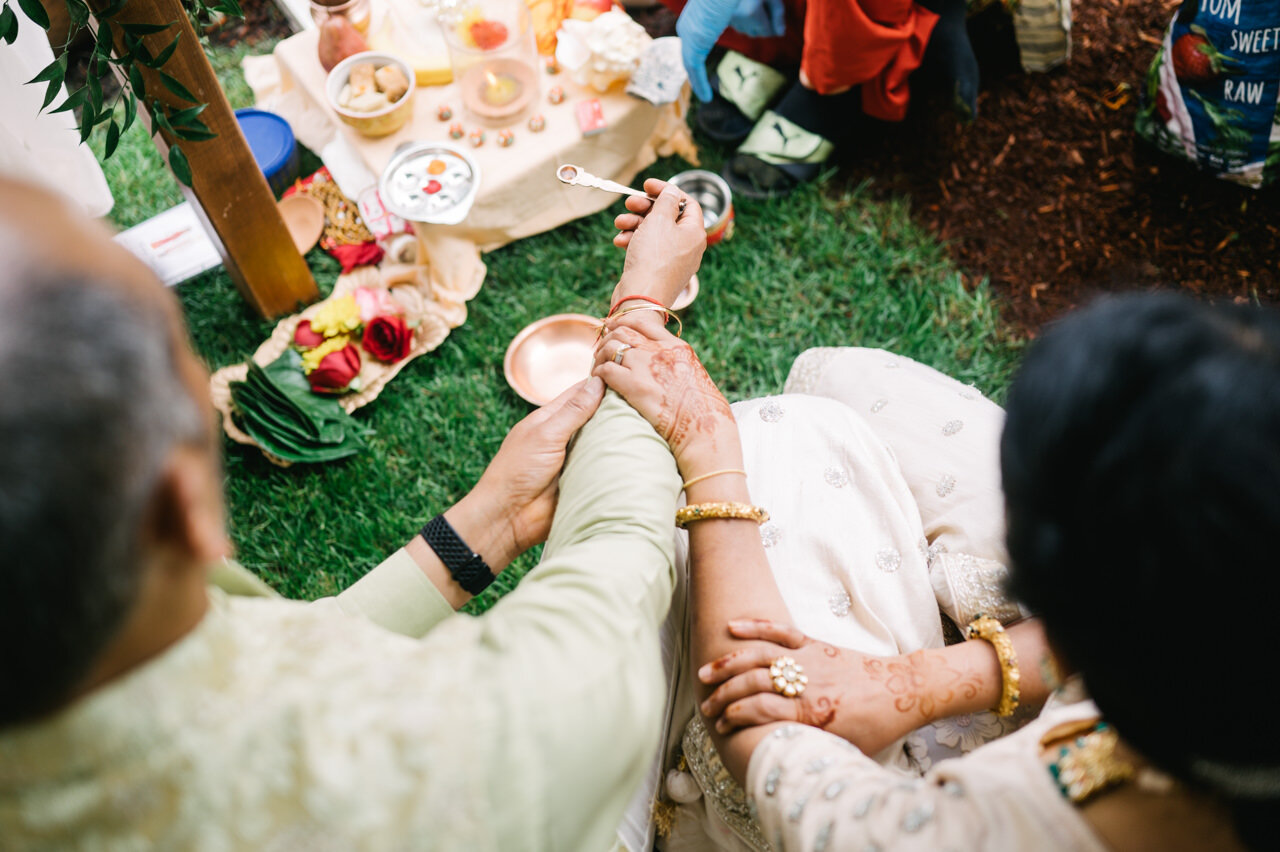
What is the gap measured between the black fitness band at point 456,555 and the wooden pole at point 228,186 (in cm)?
157

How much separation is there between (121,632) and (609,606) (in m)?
0.60

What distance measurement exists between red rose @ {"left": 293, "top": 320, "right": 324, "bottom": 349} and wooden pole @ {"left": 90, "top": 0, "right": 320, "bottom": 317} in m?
0.20

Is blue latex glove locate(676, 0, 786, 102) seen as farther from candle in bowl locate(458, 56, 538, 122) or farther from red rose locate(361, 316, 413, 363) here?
red rose locate(361, 316, 413, 363)

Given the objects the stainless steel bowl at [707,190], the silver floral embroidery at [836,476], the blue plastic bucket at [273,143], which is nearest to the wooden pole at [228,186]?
the blue plastic bucket at [273,143]

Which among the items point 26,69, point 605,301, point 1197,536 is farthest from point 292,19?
point 1197,536

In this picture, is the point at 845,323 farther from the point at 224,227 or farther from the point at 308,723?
the point at 308,723

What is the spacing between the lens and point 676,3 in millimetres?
3412

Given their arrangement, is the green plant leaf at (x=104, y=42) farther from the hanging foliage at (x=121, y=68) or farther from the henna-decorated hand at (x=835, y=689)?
→ the henna-decorated hand at (x=835, y=689)

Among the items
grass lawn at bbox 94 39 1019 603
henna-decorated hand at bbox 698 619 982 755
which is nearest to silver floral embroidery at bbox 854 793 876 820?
henna-decorated hand at bbox 698 619 982 755

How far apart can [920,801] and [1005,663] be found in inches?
17.0

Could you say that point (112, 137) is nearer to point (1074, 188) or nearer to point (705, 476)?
point (705, 476)

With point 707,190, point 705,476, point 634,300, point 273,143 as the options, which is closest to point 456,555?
point 705,476

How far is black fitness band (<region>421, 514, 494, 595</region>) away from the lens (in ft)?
5.53

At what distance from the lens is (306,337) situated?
3006 millimetres
